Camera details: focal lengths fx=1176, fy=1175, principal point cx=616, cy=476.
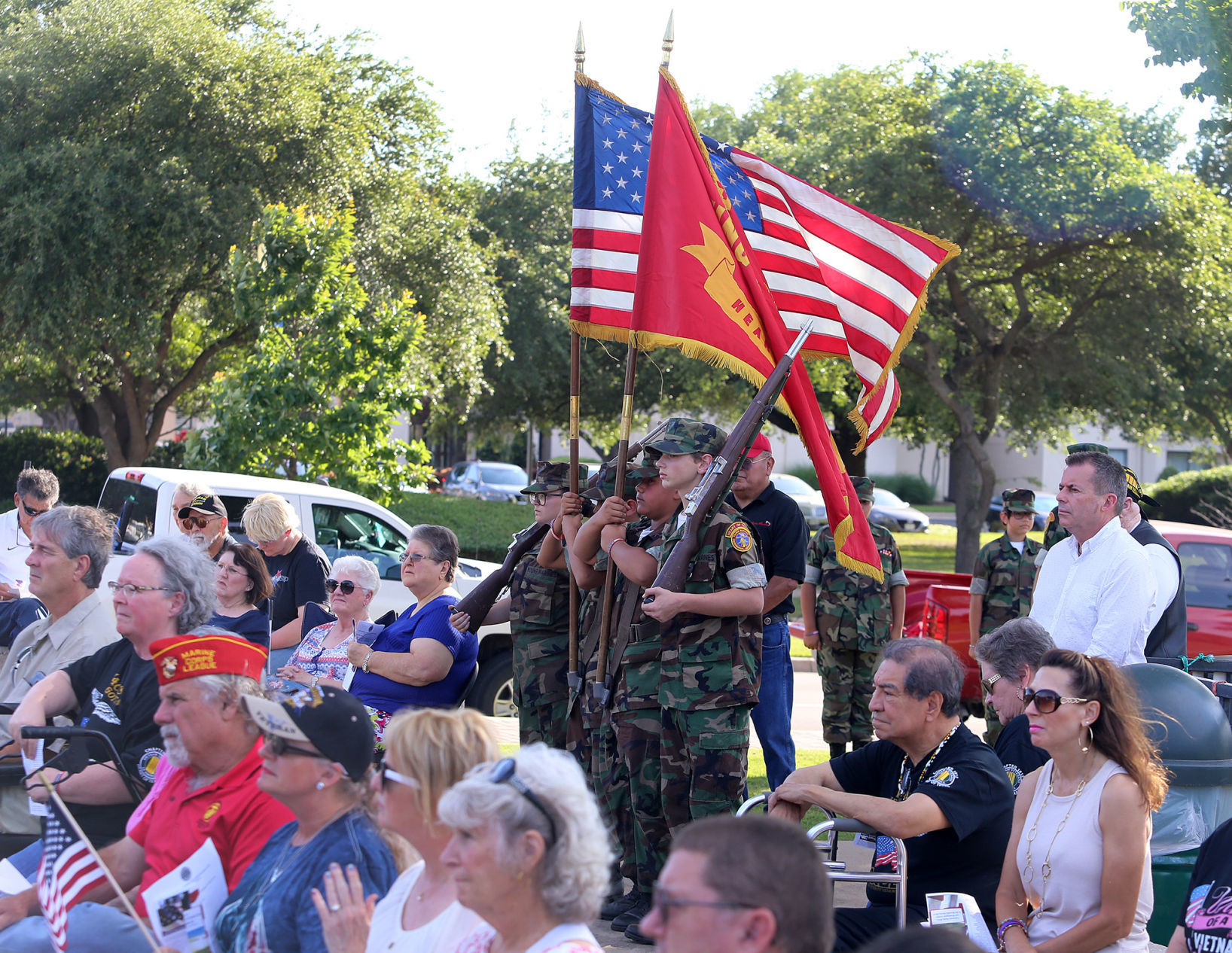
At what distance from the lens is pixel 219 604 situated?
18.3 ft

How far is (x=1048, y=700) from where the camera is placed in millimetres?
3334

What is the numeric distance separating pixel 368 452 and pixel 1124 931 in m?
11.0

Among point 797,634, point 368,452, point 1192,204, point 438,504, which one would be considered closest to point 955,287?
point 1192,204

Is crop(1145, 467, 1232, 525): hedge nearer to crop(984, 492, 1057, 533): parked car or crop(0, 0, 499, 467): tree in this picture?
crop(984, 492, 1057, 533): parked car

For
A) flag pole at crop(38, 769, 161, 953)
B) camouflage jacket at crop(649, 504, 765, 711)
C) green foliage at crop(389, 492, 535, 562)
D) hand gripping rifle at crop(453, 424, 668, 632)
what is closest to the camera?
flag pole at crop(38, 769, 161, 953)

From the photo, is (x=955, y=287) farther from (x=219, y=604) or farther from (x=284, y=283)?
(x=219, y=604)

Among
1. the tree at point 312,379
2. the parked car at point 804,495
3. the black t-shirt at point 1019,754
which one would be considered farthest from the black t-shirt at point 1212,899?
the parked car at point 804,495

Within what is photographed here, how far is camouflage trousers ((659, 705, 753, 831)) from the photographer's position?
4629mm

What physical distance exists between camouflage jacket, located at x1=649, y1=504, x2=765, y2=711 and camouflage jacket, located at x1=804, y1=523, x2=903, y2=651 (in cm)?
286

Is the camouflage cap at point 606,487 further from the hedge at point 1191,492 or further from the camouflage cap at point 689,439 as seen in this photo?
the hedge at point 1191,492

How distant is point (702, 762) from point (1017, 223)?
671 inches

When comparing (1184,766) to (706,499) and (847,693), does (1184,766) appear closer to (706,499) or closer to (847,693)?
(706,499)

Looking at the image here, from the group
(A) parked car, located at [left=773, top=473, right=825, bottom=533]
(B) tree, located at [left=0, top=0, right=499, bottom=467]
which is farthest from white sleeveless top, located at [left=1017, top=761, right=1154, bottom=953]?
(A) parked car, located at [left=773, top=473, right=825, bottom=533]

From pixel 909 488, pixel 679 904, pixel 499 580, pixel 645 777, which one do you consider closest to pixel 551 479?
pixel 499 580
